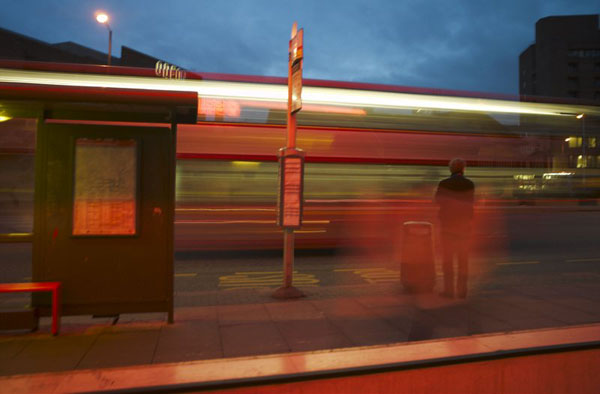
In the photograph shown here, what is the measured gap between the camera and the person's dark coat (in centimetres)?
620

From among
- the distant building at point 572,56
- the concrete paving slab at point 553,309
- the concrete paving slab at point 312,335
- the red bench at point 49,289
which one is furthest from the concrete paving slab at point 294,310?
the distant building at point 572,56

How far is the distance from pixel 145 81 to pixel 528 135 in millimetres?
8770

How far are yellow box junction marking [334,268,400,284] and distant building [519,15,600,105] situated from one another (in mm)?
69637

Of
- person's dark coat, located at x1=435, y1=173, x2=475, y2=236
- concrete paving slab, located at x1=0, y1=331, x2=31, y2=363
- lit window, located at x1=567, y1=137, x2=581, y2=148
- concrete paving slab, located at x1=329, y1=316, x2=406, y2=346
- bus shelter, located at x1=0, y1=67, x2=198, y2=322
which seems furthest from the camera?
lit window, located at x1=567, y1=137, x2=581, y2=148

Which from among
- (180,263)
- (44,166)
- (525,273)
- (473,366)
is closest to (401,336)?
(473,366)

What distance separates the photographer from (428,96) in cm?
1077

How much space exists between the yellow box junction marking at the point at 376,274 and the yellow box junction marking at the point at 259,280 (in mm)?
876

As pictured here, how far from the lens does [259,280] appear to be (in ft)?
26.6

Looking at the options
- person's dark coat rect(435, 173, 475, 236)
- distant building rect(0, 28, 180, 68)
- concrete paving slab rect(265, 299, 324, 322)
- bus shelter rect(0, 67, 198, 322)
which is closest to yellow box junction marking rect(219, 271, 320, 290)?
concrete paving slab rect(265, 299, 324, 322)

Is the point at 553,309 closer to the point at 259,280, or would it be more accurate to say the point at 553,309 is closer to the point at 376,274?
the point at 376,274

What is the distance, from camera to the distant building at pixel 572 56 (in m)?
68.7

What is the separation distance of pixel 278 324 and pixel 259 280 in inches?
114

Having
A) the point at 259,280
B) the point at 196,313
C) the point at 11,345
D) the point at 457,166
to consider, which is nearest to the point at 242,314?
the point at 196,313

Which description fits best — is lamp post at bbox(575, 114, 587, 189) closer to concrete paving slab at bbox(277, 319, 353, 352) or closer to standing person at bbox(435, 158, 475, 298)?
standing person at bbox(435, 158, 475, 298)
